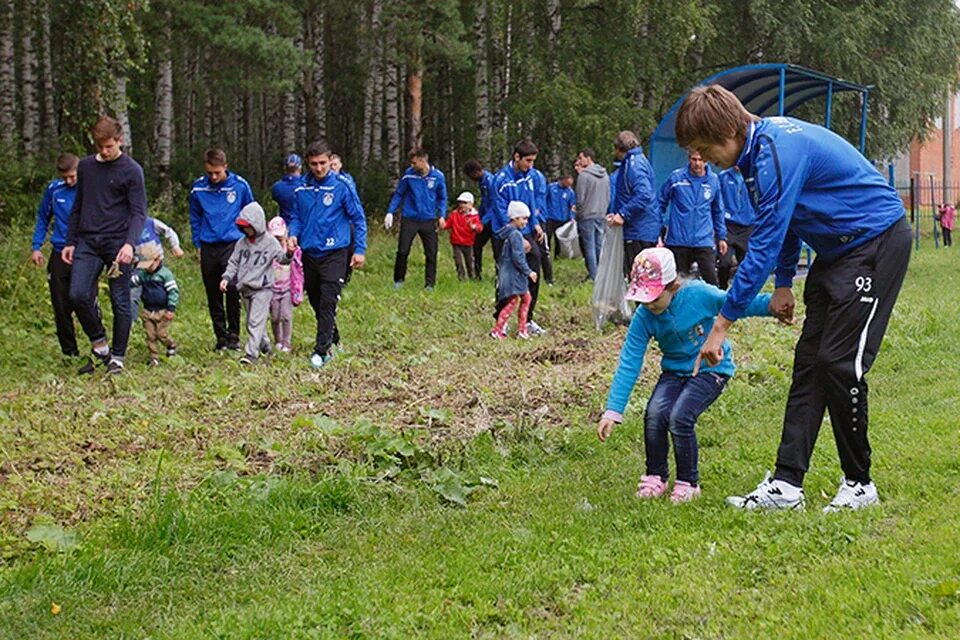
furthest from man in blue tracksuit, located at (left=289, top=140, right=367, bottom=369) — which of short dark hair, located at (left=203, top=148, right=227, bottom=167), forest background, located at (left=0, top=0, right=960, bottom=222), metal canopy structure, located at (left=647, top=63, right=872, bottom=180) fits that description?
forest background, located at (left=0, top=0, right=960, bottom=222)

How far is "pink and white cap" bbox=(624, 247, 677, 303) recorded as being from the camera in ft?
17.7

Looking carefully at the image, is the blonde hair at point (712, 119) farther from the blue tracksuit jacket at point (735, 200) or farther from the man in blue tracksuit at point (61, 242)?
the blue tracksuit jacket at point (735, 200)

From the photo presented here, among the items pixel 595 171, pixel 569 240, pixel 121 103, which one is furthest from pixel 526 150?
pixel 121 103

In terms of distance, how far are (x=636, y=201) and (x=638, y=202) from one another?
0.03m

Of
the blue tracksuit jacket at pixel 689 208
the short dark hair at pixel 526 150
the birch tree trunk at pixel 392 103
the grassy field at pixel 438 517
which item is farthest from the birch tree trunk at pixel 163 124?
the grassy field at pixel 438 517

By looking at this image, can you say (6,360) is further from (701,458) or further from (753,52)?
(753,52)

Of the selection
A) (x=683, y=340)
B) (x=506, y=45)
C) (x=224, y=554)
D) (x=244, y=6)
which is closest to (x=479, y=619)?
(x=224, y=554)

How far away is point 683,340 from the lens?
18.3 ft

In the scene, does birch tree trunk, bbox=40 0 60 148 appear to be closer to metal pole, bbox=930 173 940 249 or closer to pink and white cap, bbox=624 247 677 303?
pink and white cap, bbox=624 247 677 303

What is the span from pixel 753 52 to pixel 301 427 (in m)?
26.5

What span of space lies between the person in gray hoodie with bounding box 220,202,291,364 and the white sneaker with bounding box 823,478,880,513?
6.44 meters

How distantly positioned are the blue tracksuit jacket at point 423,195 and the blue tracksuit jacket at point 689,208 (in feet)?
19.1

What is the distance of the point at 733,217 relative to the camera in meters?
13.3

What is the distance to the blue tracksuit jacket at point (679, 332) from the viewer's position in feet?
18.1
